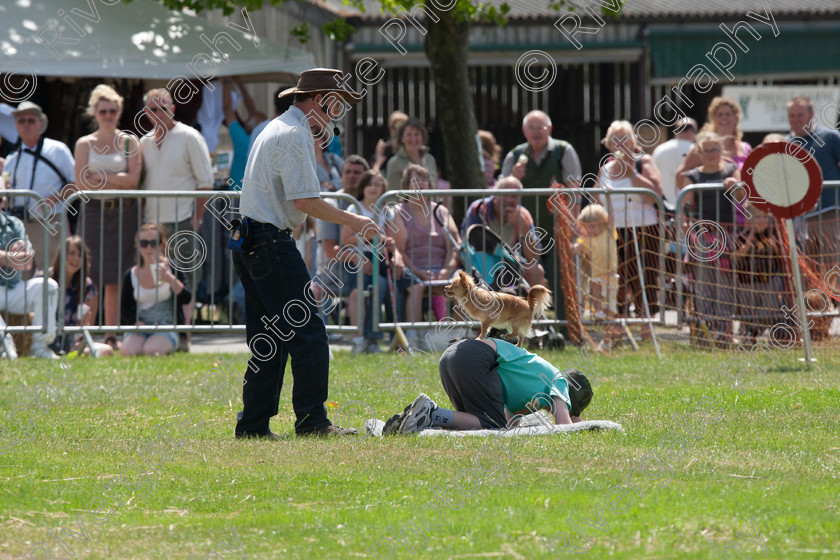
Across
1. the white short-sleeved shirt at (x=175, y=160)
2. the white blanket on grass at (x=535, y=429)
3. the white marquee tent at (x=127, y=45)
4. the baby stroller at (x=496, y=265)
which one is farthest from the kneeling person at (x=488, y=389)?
the white marquee tent at (x=127, y=45)

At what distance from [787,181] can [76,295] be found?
258 inches

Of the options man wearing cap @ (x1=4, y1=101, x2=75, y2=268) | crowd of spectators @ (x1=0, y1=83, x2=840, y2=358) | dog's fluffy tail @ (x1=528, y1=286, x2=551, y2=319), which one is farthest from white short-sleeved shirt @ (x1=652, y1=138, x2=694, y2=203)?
dog's fluffy tail @ (x1=528, y1=286, x2=551, y2=319)

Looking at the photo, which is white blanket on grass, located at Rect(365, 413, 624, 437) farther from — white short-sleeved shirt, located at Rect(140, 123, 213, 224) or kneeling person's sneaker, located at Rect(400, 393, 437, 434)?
white short-sleeved shirt, located at Rect(140, 123, 213, 224)

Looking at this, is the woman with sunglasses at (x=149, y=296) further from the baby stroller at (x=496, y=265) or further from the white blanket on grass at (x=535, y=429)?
the white blanket on grass at (x=535, y=429)

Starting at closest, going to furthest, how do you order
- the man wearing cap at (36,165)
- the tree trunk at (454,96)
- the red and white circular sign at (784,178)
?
Result: the red and white circular sign at (784,178)
the man wearing cap at (36,165)
the tree trunk at (454,96)

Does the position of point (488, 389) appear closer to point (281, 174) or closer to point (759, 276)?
point (281, 174)

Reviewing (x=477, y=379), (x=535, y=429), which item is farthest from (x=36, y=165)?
(x=535, y=429)

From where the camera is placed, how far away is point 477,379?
709 cm

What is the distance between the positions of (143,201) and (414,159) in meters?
2.94

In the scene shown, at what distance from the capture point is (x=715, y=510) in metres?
5.11

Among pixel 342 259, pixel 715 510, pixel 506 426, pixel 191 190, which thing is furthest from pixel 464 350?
pixel 191 190

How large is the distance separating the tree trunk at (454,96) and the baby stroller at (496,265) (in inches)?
120

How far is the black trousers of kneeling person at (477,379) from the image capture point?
708 cm

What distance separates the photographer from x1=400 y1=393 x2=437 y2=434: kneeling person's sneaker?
279 inches
